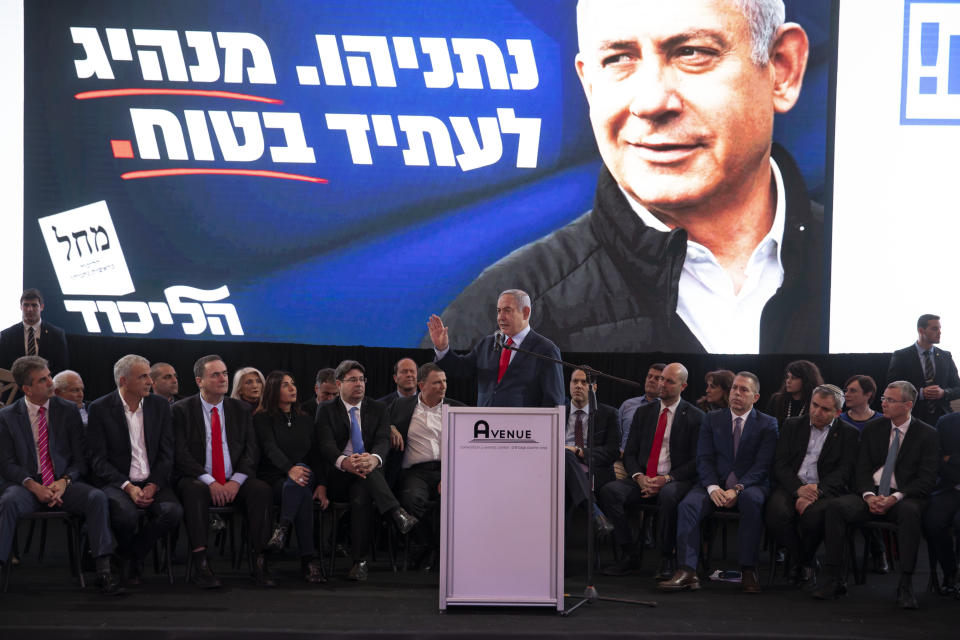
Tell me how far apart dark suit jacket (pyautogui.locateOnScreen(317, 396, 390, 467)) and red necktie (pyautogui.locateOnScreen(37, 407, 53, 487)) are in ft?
4.63

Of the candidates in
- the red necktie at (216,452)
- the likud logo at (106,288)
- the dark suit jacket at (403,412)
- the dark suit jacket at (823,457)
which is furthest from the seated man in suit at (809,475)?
the likud logo at (106,288)

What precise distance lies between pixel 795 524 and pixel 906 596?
0.72m

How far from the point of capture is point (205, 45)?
777 cm

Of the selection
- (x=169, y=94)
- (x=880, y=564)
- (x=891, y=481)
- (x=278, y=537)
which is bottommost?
(x=880, y=564)

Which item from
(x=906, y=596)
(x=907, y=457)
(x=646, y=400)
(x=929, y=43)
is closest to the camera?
(x=906, y=596)

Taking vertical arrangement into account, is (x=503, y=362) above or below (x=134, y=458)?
above

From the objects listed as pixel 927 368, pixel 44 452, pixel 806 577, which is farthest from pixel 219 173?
pixel 927 368

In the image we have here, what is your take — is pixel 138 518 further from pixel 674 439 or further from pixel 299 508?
pixel 674 439

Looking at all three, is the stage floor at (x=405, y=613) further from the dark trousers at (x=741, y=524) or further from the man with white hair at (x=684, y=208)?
the man with white hair at (x=684, y=208)

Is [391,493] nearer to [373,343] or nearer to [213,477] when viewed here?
[213,477]

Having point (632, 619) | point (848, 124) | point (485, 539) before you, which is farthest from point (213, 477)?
point (848, 124)

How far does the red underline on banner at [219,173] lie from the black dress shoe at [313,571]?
341 cm

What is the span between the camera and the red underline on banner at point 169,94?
7.79m

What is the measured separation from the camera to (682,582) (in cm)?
523
